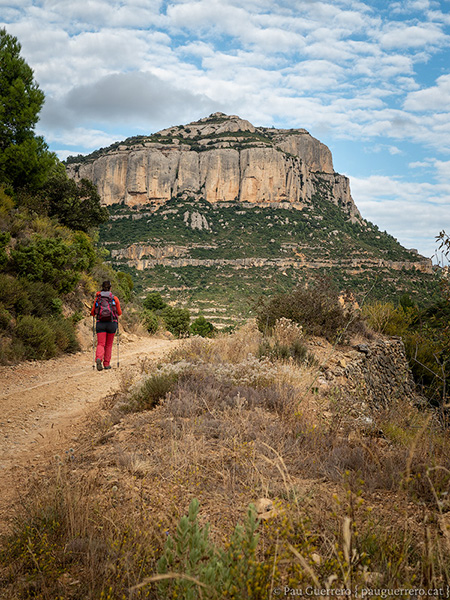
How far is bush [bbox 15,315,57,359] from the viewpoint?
9537mm

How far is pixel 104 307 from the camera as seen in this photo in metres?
8.88

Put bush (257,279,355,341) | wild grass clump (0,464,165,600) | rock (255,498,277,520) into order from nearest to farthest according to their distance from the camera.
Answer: wild grass clump (0,464,165,600)
rock (255,498,277,520)
bush (257,279,355,341)

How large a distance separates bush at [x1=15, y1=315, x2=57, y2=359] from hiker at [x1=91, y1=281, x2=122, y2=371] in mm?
1860

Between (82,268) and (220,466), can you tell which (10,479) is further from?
(82,268)

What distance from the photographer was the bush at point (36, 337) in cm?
954

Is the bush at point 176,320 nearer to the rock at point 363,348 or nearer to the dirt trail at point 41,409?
the dirt trail at point 41,409

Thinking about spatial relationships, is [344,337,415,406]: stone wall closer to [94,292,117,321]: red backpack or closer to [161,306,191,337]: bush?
[94,292,117,321]: red backpack

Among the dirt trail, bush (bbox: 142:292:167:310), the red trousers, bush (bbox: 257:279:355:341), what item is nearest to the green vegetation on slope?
the dirt trail

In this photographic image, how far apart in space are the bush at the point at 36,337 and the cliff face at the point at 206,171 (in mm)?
91617

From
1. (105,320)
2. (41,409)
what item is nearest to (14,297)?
Answer: (105,320)

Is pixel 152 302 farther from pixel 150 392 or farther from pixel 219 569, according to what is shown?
pixel 219 569

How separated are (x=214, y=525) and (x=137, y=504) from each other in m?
0.64

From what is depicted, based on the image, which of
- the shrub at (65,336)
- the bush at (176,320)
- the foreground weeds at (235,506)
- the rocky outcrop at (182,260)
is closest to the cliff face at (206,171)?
the rocky outcrop at (182,260)

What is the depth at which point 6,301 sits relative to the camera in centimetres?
1007
